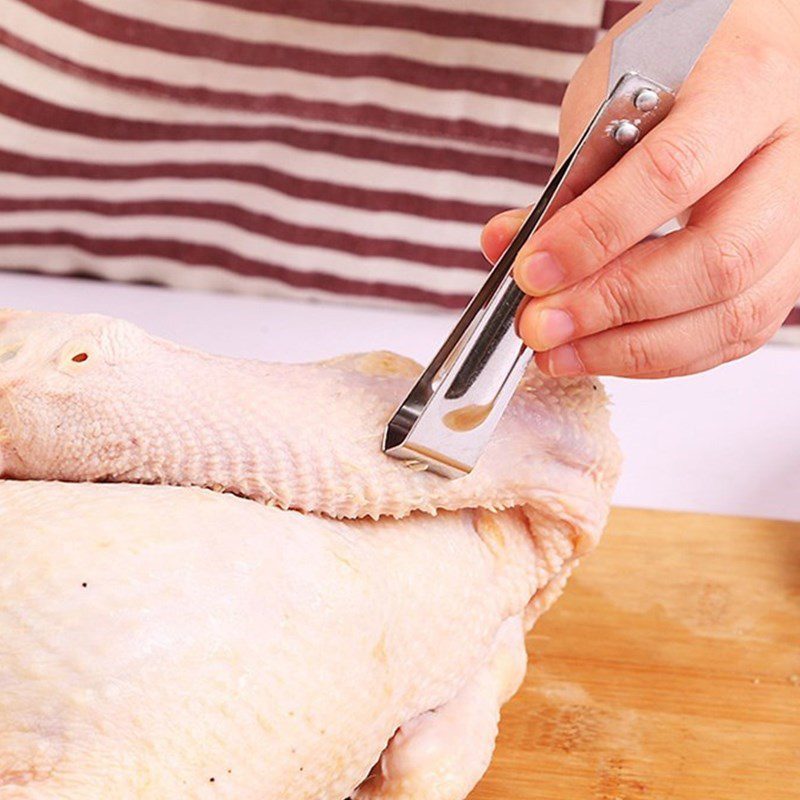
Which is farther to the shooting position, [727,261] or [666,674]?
[666,674]

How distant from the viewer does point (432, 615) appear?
3.73 ft

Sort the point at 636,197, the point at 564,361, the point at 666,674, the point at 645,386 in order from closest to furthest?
the point at 636,197 → the point at 564,361 → the point at 666,674 → the point at 645,386

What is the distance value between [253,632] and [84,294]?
1.23 meters

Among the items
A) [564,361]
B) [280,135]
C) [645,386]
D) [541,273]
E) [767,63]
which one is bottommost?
[645,386]

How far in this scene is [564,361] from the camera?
112cm

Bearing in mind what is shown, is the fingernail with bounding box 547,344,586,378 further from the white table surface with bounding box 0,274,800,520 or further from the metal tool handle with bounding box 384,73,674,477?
the white table surface with bounding box 0,274,800,520

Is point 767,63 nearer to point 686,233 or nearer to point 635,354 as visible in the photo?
point 686,233

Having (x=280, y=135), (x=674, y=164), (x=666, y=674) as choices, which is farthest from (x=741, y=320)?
(x=280, y=135)

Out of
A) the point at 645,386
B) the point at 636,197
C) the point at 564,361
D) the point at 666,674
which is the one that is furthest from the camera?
the point at 645,386

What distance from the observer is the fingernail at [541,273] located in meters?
1.02

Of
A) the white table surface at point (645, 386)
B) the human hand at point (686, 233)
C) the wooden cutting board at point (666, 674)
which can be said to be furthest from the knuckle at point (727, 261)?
the white table surface at point (645, 386)

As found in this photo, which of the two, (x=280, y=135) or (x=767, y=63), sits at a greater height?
(x=767, y=63)

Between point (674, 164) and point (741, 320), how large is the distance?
21cm

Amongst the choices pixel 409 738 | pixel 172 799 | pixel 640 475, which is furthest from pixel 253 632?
pixel 640 475
